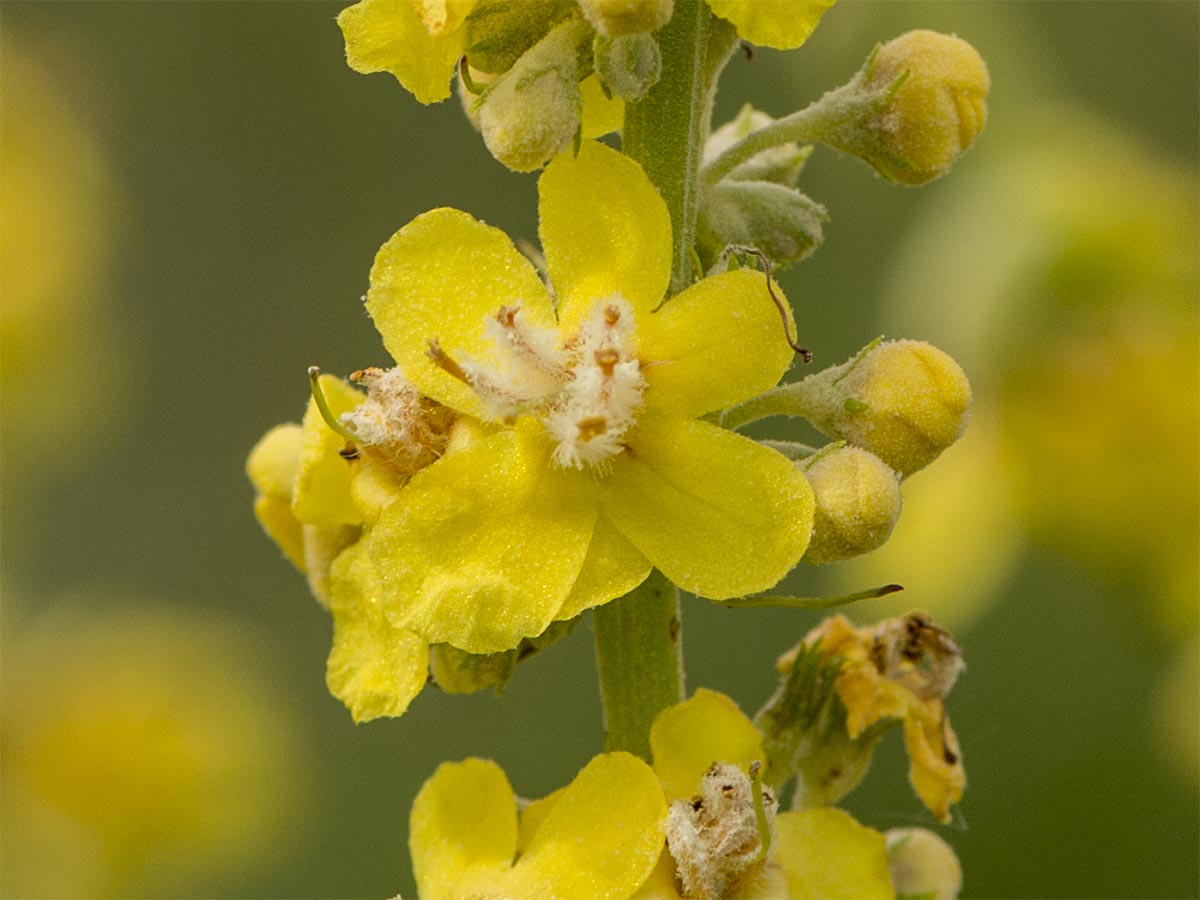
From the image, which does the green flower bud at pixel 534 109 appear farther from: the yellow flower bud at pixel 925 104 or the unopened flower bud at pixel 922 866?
the unopened flower bud at pixel 922 866

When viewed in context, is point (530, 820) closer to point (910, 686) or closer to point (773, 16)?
point (910, 686)

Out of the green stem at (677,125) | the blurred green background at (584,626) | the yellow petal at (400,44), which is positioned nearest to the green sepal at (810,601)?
the green stem at (677,125)

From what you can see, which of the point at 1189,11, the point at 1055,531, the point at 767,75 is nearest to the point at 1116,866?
the point at 1055,531

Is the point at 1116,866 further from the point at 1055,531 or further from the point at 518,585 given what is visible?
the point at 518,585

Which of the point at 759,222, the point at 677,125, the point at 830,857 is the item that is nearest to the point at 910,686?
the point at 830,857

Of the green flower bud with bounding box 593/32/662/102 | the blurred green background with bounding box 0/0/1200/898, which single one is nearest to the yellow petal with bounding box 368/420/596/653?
the green flower bud with bounding box 593/32/662/102

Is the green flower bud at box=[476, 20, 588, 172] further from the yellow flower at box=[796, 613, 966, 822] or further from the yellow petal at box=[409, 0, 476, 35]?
the yellow flower at box=[796, 613, 966, 822]
